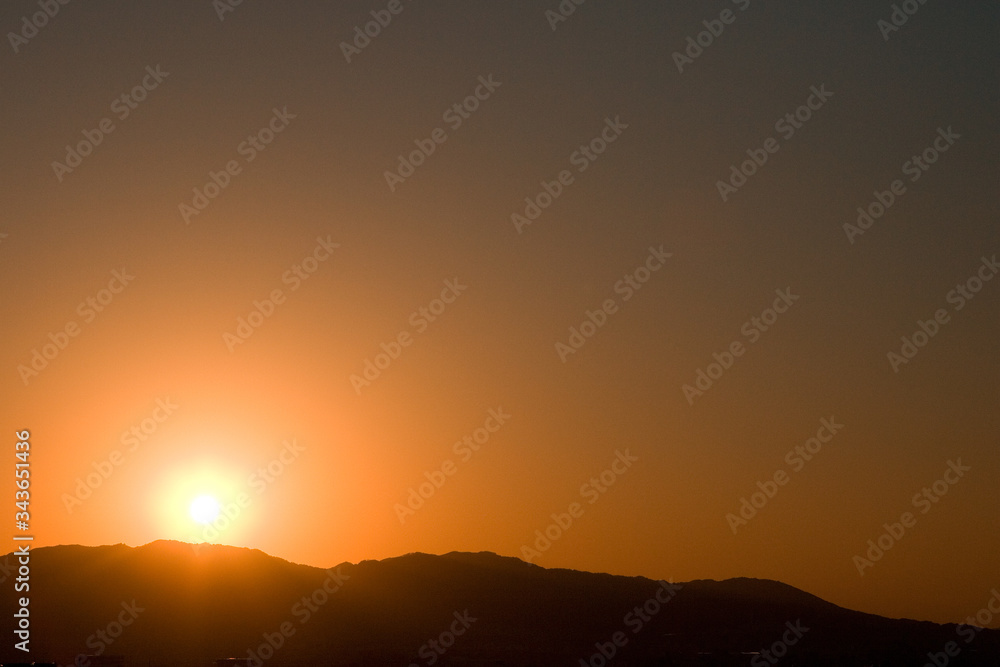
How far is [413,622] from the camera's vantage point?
12800cm

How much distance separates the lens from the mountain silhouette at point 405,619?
104688 millimetres

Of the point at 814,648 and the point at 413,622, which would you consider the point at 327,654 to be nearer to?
the point at 413,622

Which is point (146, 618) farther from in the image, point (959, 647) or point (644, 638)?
point (959, 647)

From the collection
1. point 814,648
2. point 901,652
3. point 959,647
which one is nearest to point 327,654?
point 814,648

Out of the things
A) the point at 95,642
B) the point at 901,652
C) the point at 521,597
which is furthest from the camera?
the point at 521,597

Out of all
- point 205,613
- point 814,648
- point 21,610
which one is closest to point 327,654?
point 205,613

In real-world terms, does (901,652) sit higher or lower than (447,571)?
lower

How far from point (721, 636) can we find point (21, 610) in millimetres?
75646

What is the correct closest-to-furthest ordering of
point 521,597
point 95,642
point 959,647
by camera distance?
point 95,642 < point 959,647 < point 521,597

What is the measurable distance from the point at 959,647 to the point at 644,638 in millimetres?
35681

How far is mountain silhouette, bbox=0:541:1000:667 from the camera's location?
10469 cm

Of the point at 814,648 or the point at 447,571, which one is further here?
the point at 447,571

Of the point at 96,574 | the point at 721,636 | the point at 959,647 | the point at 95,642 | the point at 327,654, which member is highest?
the point at 96,574

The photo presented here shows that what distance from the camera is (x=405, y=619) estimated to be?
422 ft
